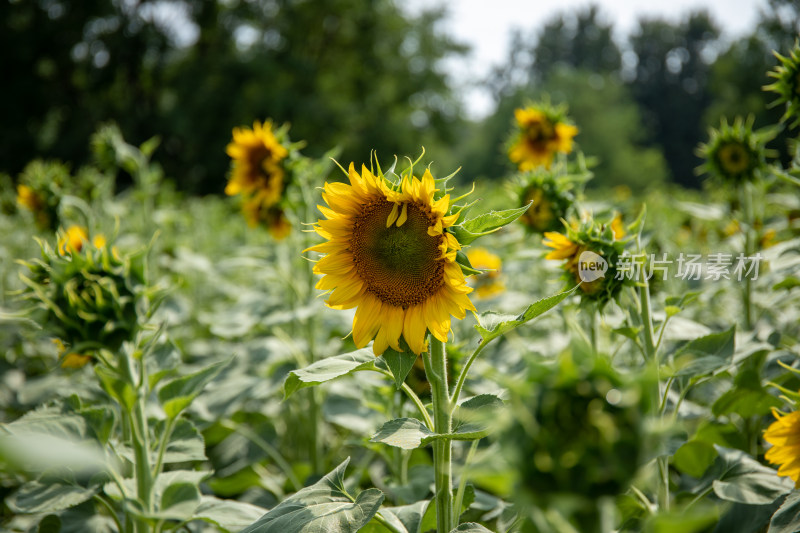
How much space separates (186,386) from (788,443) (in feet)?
4.28

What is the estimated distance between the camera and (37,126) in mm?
17703

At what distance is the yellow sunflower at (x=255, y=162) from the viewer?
246 centimetres

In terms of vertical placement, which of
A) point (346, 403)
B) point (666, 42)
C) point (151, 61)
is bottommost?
point (346, 403)

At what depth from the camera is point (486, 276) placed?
3176 millimetres

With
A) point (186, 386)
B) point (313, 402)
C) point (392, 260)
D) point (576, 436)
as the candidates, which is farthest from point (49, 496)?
point (576, 436)

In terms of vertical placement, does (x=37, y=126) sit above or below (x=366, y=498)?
above

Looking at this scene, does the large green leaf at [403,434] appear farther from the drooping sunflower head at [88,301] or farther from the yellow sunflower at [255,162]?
the yellow sunflower at [255,162]

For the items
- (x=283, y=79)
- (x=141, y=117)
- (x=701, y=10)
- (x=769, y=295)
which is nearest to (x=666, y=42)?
(x=701, y=10)

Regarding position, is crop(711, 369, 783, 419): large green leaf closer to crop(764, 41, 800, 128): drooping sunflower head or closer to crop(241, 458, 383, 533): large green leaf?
crop(764, 41, 800, 128): drooping sunflower head

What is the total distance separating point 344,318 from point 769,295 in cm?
176

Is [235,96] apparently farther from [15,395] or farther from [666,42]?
[666,42]

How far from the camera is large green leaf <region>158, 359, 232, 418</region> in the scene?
1251mm

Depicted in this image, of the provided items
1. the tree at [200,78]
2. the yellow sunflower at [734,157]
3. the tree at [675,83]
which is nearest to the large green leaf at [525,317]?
the yellow sunflower at [734,157]

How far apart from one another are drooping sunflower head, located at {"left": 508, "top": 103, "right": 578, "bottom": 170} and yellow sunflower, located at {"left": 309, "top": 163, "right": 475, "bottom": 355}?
6.13ft
